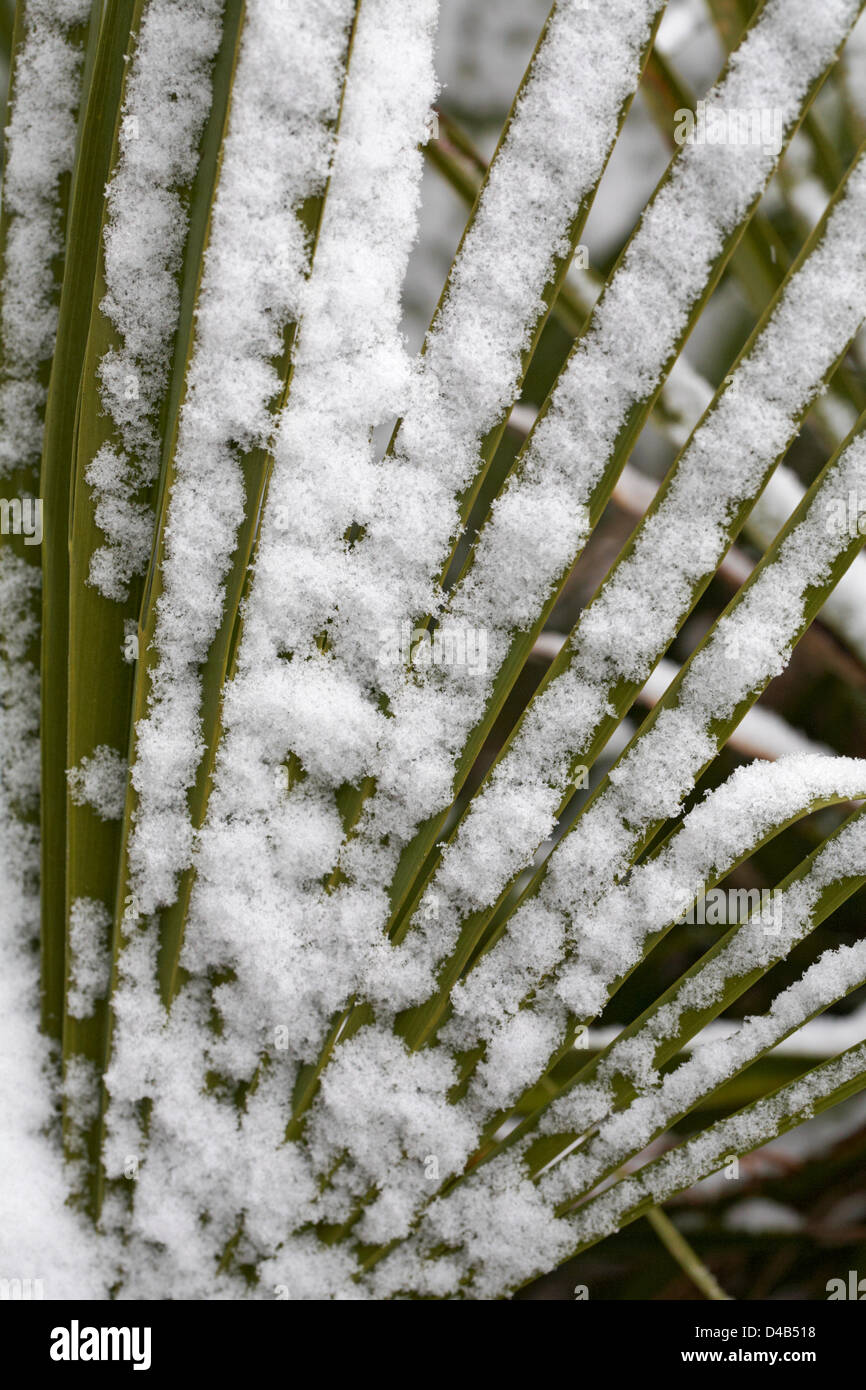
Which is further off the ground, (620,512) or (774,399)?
(620,512)

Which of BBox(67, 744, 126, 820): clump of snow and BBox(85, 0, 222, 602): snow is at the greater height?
BBox(85, 0, 222, 602): snow

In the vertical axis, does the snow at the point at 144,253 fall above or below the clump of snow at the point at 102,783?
above

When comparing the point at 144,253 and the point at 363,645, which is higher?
the point at 144,253

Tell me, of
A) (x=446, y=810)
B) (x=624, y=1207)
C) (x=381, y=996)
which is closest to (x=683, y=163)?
(x=446, y=810)

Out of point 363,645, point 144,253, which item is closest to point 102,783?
point 363,645

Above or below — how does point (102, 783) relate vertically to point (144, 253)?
below

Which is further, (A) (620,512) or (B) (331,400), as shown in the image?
(A) (620,512)

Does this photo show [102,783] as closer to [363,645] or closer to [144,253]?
[363,645]
